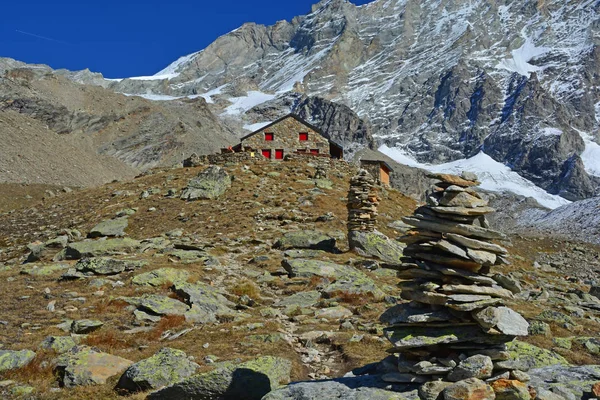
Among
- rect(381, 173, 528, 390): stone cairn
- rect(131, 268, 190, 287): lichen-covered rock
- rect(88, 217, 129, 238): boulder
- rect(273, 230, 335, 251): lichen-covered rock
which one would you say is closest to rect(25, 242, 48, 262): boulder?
rect(88, 217, 129, 238): boulder

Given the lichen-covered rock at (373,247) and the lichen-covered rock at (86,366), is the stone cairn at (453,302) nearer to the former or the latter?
the lichen-covered rock at (86,366)

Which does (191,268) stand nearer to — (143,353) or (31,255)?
(143,353)

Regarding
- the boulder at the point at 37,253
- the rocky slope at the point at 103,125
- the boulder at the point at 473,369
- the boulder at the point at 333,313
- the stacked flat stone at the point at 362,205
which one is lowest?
the boulder at the point at 333,313

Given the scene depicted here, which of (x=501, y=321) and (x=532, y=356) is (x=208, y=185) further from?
(x=501, y=321)

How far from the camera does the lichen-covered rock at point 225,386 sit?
10.1 meters

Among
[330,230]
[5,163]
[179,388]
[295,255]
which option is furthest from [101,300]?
[5,163]

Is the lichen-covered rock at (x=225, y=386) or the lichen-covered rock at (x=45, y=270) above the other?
the lichen-covered rock at (x=45, y=270)

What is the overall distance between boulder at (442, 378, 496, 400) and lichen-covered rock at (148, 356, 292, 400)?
399 centimetres

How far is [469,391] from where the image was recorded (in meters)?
8.30

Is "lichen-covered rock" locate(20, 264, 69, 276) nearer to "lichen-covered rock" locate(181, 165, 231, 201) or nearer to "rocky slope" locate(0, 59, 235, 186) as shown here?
"lichen-covered rock" locate(181, 165, 231, 201)

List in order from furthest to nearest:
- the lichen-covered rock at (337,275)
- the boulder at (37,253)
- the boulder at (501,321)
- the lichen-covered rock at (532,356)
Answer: the boulder at (37,253), the lichen-covered rock at (337,275), the lichen-covered rock at (532,356), the boulder at (501,321)

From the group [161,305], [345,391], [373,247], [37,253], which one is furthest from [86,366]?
[373,247]

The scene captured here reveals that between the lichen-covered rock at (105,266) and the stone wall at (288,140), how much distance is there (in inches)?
1594

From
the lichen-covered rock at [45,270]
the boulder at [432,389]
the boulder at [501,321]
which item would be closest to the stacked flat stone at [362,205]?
the lichen-covered rock at [45,270]
